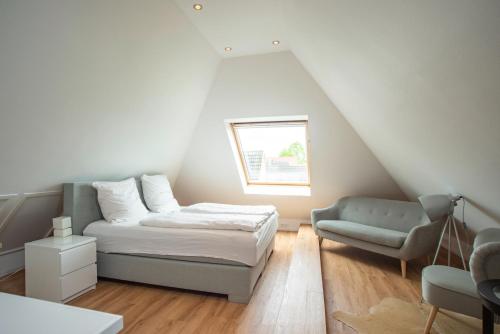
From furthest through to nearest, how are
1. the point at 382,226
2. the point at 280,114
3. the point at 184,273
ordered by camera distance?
the point at 280,114 → the point at 382,226 → the point at 184,273

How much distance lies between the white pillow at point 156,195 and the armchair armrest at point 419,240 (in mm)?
2994

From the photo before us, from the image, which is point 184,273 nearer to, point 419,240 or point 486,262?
point 486,262

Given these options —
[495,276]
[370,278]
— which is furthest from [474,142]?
[370,278]

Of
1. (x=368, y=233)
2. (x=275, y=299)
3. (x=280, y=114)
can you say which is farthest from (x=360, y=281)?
(x=280, y=114)

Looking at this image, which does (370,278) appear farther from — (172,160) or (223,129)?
(172,160)

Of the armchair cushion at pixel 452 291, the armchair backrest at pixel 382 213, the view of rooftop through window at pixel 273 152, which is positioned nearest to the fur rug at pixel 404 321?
the armchair cushion at pixel 452 291

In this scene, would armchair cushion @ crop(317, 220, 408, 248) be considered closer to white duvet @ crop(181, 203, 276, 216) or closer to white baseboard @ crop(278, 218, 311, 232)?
white duvet @ crop(181, 203, 276, 216)

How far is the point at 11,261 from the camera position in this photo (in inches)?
111

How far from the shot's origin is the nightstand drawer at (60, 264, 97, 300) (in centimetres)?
223

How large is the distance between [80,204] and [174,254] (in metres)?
1.26

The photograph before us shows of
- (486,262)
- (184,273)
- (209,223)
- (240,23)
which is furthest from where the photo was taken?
(240,23)

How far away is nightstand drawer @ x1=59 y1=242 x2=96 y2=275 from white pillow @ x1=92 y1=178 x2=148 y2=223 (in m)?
0.45

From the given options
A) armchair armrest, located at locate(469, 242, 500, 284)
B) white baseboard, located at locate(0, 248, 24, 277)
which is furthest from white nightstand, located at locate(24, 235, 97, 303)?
armchair armrest, located at locate(469, 242, 500, 284)

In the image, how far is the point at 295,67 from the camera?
3379 mm
